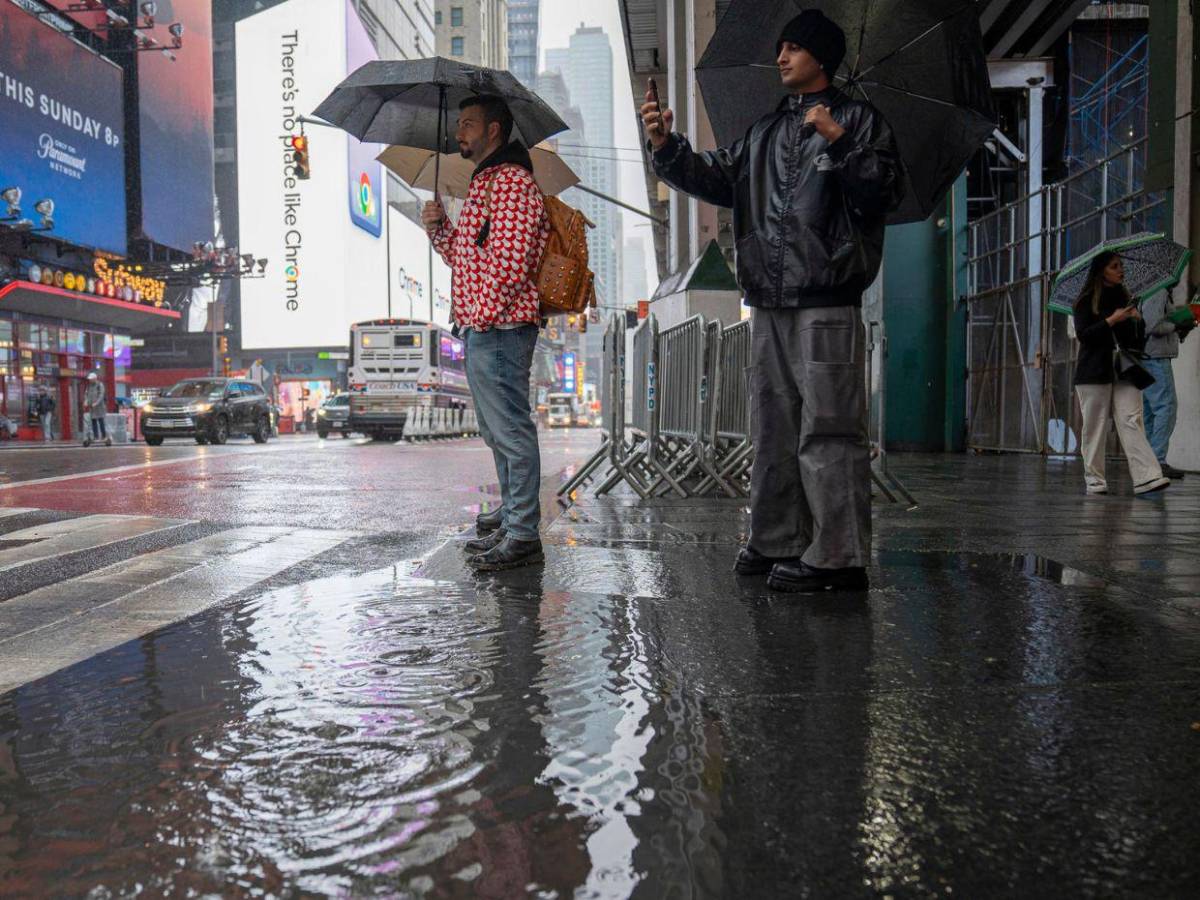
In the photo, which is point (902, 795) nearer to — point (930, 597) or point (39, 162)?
point (930, 597)

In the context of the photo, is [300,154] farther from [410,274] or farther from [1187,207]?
[410,274]

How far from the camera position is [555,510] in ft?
21.8

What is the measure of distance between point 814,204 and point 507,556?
1.82 metres

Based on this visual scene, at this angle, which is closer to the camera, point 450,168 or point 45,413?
point 450,168

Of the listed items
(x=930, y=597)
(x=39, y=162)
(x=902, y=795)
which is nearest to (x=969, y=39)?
(x=930, y=597)

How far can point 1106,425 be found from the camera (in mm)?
8008

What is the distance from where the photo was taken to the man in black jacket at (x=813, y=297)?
3.34 metres

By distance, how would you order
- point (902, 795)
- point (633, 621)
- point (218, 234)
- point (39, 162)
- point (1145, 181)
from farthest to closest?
point (218, 234), point (39, 162), point (1145, 181), point (633, 621), point (902, 795)

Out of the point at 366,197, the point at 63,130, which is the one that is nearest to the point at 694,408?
the point at 63,130

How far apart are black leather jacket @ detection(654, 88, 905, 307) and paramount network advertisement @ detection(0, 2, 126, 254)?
35242 millimetres

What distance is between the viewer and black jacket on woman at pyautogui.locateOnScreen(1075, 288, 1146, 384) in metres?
7.77

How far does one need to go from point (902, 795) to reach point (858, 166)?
226 centimetres

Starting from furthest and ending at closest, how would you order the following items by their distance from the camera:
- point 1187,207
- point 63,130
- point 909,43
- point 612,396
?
1. point 63,130
2. point 1187,207
3. point 612,396
4. point 909,43

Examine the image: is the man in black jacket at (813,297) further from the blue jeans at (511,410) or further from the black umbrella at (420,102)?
the black umbrella at (420,102)
